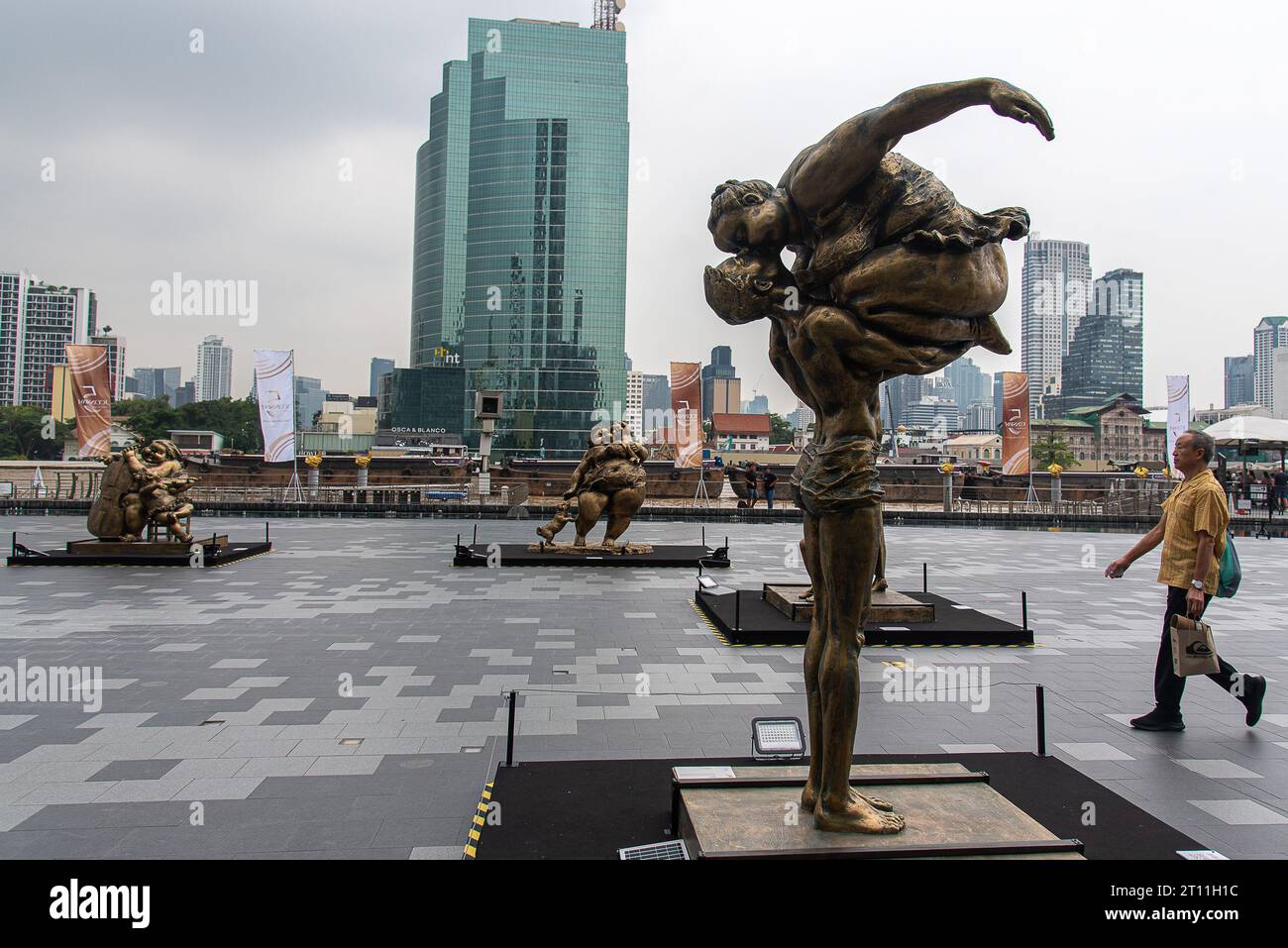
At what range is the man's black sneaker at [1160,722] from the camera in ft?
20.0

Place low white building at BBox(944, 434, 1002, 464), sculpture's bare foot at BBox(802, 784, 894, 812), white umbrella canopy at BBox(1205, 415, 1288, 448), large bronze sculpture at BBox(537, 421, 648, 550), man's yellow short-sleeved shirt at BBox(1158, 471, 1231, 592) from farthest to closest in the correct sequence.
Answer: low white building at BBox(944, 434, 1002, 464) < white umbrella canopy at BBox(1205, 415, 1288, 448) < large bronze sculpture at BBox(537, 421, 648, 550) < man's yellow short-sleeved shirt at BBox(1158, 471, 1231, 592) < sculpture's bare foot at BBox(802, 784, 894, 812)

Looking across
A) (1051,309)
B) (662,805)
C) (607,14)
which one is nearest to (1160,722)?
(662,805)

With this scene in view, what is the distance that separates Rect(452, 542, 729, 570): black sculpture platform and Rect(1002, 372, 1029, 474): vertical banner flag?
1913 centimetres

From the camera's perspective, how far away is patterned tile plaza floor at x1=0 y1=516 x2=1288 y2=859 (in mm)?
4461

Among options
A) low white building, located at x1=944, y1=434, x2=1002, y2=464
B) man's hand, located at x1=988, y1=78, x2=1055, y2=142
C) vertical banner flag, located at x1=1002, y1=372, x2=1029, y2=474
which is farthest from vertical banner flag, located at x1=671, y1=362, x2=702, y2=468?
low white building, located at x1=944, y1=434, x2=1002, y2=464

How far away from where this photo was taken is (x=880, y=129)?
11.2 feet

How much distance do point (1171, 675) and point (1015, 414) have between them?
86.3ft

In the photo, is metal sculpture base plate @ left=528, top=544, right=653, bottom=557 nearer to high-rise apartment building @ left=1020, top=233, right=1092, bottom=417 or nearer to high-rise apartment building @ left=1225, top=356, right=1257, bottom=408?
high-rise apartment building @ left=1020, top=233, right=1092, bottom=417

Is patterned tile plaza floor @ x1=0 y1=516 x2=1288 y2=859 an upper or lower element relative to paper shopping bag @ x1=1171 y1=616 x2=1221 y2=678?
lower

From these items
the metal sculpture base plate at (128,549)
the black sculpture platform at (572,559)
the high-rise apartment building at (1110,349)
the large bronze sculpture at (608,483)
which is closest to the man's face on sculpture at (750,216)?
the black sculpture platform at (572,559)

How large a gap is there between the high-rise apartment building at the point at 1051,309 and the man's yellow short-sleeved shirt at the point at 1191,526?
18367cm
